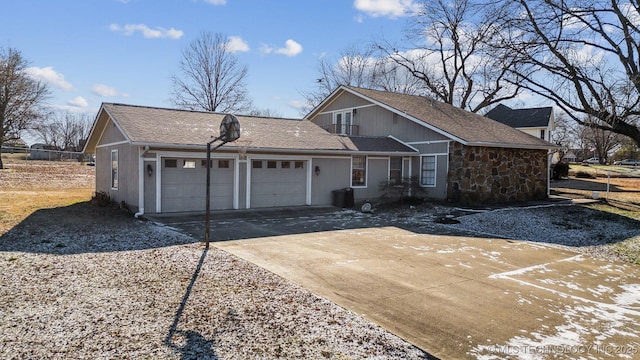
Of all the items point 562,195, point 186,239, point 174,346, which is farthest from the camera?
point 562,195

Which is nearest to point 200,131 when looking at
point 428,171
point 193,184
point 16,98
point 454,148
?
point 193,184

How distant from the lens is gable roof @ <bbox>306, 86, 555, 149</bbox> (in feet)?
52.3

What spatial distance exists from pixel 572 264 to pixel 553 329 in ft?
13.3

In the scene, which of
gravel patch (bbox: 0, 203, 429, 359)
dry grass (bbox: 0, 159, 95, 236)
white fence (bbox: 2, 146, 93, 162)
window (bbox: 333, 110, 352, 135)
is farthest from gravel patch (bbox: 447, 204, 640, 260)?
white fence (bbox: 2, 146, 93, 162)

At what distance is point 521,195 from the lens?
17453 millimetres

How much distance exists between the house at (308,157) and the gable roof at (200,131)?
40mm

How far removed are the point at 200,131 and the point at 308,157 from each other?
13.1ft

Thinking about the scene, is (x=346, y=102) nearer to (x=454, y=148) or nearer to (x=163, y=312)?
(x=454, y=148)

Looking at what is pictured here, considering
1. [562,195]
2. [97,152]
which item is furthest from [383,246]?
[562,195]

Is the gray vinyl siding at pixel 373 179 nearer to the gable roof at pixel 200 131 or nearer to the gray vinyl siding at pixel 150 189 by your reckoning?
the gable roof at pixel 200 131

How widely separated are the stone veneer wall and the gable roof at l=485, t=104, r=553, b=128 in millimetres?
18047

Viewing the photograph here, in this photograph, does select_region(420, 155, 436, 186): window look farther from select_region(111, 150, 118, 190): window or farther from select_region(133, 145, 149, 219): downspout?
select_region(111, 150, 118, 190): window

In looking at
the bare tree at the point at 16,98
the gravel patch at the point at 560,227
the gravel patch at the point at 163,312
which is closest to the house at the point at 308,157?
the gravel patch at the point at 560,227

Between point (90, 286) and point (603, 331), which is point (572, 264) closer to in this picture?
point (603, 331)
